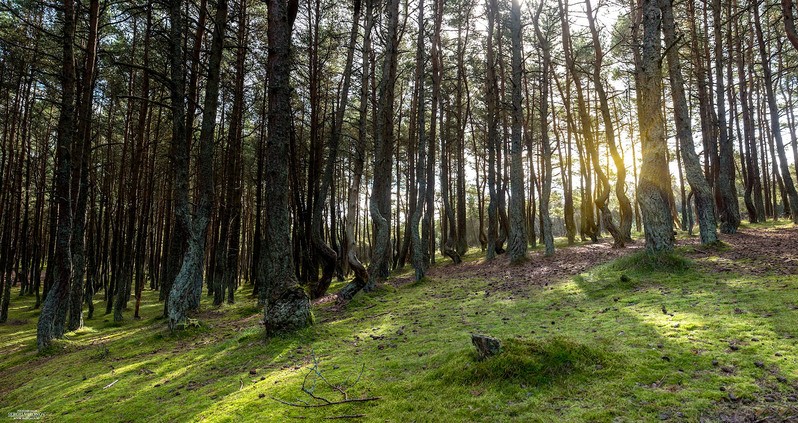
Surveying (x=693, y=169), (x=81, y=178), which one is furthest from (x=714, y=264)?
(x=81, y=178)

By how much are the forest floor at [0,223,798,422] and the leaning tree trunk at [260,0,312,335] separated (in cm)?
39

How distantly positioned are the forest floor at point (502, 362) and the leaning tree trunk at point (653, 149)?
0.68m

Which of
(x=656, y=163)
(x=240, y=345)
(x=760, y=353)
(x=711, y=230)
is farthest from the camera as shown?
(x=711, y=230)

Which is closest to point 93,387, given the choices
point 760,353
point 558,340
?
point 558,340

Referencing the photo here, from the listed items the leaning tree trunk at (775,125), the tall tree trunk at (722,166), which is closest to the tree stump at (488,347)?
the tall tree trunk at (722,166)

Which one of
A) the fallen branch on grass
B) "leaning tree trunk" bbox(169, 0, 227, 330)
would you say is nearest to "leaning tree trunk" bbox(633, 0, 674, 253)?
the fallen branch on grass

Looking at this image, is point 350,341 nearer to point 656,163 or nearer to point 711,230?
point 656,163

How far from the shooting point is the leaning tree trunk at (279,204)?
6.36 m

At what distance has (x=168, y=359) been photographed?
6359 millimetres

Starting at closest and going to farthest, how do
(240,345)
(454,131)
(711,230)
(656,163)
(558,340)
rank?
(558,340) → (240,345) → (656,163) → (711,230) → (454,131)

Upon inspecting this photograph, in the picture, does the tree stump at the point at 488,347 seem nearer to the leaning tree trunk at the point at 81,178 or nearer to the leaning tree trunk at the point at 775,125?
the leaning tree trunk at the point at 81,178

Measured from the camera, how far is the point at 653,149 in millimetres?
8609

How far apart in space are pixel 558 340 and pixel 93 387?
639cm

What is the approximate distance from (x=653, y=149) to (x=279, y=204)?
28.1 feet
